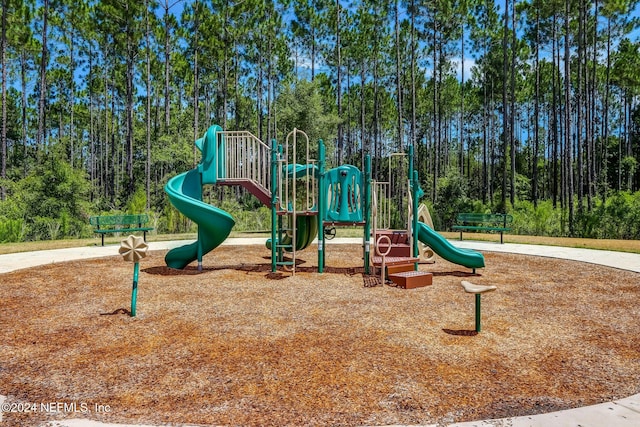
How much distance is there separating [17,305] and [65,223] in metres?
12.2

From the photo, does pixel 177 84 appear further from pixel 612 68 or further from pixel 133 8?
pixel 612 68

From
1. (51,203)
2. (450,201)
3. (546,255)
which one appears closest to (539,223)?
(450,201)

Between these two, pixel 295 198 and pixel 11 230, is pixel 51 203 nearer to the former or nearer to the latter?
pixel 11 230

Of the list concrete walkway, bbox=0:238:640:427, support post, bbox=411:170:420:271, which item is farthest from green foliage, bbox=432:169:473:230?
support post, bbox=411:170:420:271

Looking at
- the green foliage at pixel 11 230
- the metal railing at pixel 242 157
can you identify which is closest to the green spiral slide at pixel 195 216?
the metal railing at pixel 242 157

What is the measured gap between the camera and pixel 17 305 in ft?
22.0

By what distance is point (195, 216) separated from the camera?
30.3ft

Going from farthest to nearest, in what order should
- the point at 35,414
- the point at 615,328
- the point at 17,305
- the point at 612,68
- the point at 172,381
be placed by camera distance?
the point at 612,68 → the point at 17,305 → the point at 615,328 → the point at 172,381 → the point at 35,414

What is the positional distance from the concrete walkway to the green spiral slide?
151 inches

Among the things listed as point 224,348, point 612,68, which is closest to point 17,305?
point 224,348

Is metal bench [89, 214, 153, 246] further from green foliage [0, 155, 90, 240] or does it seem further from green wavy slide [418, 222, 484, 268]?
green wavy slide [418, 222, 484, 268]

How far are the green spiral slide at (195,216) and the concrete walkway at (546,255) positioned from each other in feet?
12.6

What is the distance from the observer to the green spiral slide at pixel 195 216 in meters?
9.17

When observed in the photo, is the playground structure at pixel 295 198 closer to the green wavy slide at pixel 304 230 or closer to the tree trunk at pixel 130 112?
the green wavy slide at pixel 304 230
